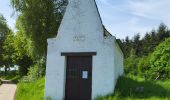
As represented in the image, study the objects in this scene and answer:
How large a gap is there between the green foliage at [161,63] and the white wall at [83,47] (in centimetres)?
1101

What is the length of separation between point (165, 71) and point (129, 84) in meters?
10.5

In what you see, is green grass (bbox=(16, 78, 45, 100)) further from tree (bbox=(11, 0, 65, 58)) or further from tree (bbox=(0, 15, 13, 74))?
tree (bbox=(0, 15, 13, 74))

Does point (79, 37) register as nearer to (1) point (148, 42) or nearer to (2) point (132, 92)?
(2) point (132, 92)

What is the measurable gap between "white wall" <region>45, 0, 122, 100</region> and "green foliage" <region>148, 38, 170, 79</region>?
1101 centimetres

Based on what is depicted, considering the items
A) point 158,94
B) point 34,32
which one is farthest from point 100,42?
point 34,32

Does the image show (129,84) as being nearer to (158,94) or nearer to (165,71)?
(158,94)

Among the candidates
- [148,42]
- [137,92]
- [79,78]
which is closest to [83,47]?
[79,78]

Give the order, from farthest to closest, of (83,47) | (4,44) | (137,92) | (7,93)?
(4,44) → (7,93) → (83,47) → (137,92)

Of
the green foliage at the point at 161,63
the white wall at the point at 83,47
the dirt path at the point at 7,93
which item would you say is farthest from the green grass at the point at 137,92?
the green foliage at the point at 161,63

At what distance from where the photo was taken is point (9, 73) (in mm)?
83875

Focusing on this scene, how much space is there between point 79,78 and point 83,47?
155cm

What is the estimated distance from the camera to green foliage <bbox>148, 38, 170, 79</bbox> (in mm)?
27938

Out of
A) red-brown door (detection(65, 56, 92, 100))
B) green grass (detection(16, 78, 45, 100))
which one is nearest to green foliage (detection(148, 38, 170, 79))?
green grass (detection(16, 78, 45, 100))

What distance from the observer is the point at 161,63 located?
28562 mm
